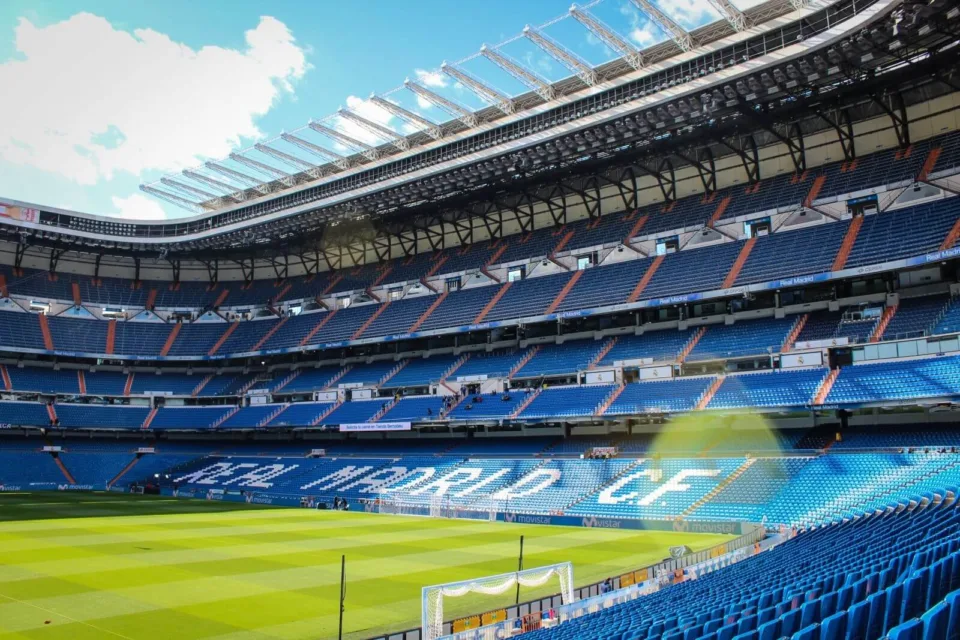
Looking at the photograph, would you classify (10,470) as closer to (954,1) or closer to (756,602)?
(756,602)

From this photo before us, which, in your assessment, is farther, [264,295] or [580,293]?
[264,295]

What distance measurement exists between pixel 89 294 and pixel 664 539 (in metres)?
63.6

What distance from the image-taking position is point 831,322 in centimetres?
4025

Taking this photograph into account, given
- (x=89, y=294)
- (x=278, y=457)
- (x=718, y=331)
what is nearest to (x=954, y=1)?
(x=718, y=331)

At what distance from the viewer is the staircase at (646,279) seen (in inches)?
1864

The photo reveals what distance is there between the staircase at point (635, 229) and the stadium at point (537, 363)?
0.28 metres

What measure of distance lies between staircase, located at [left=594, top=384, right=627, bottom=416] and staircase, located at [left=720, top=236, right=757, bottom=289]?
345 inches

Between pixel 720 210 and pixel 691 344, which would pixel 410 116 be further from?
pixel 691 344

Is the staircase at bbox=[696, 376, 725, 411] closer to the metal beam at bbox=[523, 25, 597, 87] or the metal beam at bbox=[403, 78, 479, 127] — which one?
the metal beam at bbox=[523, 25, 597, 87]

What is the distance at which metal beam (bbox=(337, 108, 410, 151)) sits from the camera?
45281mm

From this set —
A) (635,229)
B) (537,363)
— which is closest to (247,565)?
(537,363)

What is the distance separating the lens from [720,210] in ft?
161

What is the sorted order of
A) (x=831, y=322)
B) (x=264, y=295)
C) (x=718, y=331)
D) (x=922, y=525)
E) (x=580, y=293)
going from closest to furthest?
1. (x=922, y=525)
2. (x=831, y=322)
3. (x=718, y=331)
4. (x=580, y=293)
5. (x=264, y=295)

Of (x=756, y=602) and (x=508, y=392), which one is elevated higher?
(x=508, y=392)
